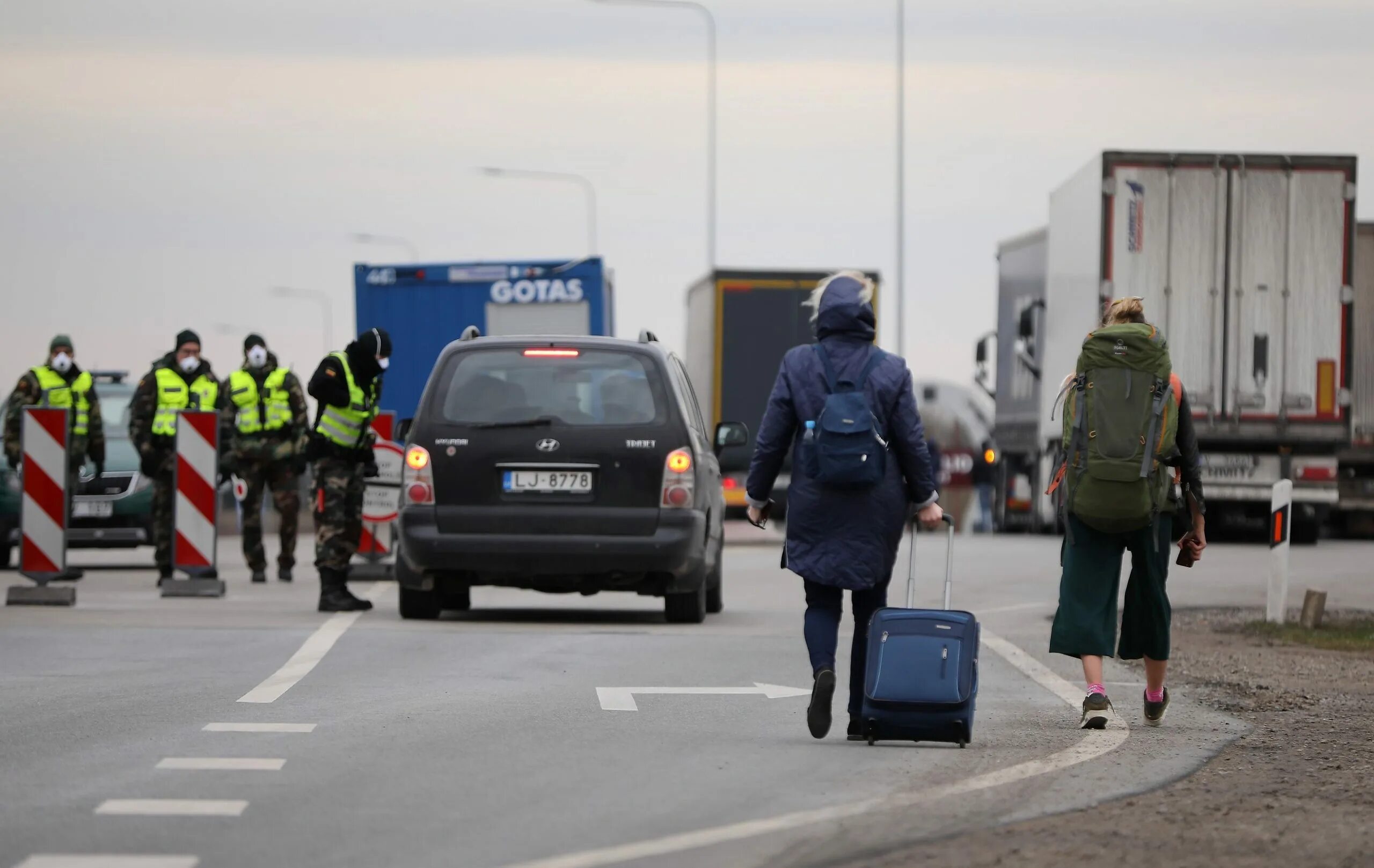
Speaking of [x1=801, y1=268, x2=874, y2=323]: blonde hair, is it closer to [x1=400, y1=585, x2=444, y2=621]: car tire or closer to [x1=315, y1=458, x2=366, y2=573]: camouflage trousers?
[x1=400, y1=585, x2=444, y2=621]: car tire

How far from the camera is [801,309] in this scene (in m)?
31.8

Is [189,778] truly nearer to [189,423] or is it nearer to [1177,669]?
[1177,669]

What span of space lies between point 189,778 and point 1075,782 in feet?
8.87

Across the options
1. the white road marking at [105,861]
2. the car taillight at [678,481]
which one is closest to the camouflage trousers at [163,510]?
the car taillight at [678,481]

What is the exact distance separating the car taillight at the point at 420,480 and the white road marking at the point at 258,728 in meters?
5.42

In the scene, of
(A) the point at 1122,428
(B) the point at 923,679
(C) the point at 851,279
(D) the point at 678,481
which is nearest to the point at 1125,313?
(A) the point at 1122,428

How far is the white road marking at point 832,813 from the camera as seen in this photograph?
6.28m

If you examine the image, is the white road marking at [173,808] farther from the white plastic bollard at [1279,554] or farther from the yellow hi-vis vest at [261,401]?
the yellow hi-vis vest at [261,401]

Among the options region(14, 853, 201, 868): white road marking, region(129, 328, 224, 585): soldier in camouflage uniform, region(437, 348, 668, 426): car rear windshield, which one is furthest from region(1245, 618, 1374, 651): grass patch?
region(14, 853, 201, 868): white road marking

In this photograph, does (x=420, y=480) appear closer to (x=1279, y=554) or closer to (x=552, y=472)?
(x=552, y=472)

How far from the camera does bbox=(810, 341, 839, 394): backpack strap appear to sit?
352 inches

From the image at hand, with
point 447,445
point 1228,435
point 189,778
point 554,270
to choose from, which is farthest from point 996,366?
point 189,778

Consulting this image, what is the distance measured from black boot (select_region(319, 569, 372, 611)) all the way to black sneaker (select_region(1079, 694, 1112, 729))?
7.42 m

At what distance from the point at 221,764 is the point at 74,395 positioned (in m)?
12.8
